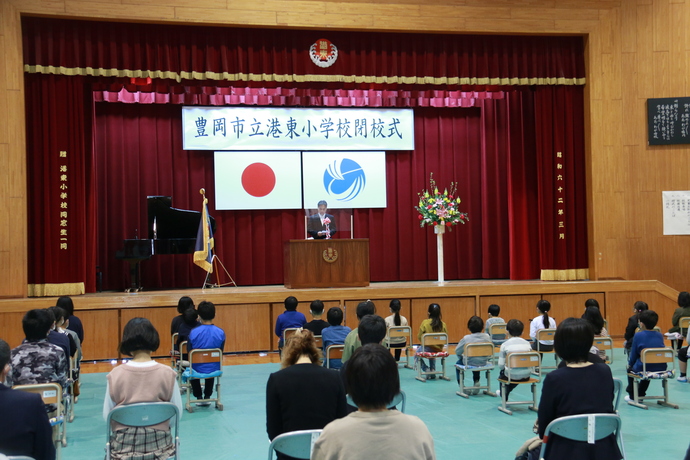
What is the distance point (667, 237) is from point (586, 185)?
5.16ft

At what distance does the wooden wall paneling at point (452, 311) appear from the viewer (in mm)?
10969

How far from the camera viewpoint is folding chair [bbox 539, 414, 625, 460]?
3242 mm

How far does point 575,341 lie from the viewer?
3.35 metres

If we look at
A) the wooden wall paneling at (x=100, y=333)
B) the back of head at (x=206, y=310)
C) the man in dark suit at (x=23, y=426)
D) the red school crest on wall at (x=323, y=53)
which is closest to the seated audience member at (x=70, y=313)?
the back of head at (x=206, y=310)

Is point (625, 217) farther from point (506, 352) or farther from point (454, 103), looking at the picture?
point (506, 352)

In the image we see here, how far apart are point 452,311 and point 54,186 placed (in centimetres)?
631

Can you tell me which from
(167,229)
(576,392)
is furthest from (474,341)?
(167,229)

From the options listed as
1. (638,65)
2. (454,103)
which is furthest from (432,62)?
(638,65)

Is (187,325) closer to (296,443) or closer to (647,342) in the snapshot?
(296,443)

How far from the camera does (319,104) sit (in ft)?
43.7

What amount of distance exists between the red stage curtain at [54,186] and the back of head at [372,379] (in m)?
9.06

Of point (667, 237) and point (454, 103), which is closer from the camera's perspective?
point (667, 237)

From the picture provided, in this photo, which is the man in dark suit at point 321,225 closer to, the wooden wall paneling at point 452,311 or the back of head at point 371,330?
the wooden wall paneling at point 452,311

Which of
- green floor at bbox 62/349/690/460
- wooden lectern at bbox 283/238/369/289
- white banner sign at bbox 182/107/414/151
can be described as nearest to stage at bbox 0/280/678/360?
wooden lectern at bbox 283/238/369/289
